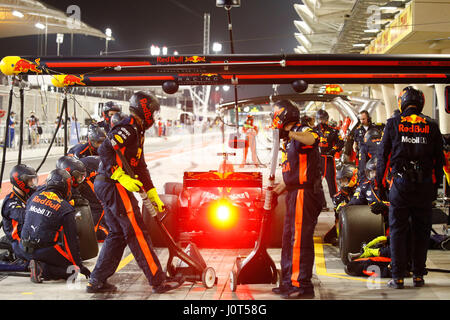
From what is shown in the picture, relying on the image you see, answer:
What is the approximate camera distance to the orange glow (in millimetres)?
6523

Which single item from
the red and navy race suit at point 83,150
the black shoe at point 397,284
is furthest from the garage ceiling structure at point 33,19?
the black shoe at point 397,284

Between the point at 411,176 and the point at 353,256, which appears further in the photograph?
the point at 353,256

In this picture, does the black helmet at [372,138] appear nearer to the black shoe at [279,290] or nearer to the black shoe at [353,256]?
the black shoe at [353,256]

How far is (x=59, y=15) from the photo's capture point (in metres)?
28.7

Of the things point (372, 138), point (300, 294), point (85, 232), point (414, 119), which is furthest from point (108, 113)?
point (414, 119)

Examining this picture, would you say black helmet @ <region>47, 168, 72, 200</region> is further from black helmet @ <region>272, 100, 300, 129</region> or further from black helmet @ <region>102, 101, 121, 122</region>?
black helmet @ <region>102, 101, 121, 122</region>

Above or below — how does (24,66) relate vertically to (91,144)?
above

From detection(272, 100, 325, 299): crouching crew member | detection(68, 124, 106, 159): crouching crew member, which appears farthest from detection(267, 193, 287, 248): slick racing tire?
detection(68, 124, 106, 159): crouching crew member

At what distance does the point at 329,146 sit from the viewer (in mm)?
9727

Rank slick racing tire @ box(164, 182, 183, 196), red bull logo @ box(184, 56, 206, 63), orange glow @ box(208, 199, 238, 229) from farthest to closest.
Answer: slick racing tire @ box(164, 182, 183, 196)
orange glow @ box(208, 199, 238, 229)
red bull logo @ box(184, 56, 206, 63)

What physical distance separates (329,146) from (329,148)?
41mm

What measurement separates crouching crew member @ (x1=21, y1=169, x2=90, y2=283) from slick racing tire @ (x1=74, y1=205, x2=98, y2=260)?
2.71 feet

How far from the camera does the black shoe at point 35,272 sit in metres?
5.19

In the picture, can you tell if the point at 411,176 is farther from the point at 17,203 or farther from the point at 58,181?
the point at 17,203
